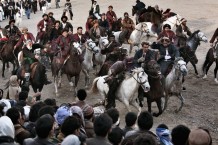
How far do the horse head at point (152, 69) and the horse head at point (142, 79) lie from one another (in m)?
0.33

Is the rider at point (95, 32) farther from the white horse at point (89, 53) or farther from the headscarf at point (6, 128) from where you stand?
the headscarf at point (6, 128)

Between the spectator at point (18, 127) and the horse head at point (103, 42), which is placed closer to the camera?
the spectator at point (18, 127)

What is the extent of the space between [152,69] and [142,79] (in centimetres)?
54

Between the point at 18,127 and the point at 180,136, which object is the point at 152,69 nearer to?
the point at 18,127

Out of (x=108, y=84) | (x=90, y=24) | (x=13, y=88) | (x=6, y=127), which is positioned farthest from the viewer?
(x=90, y=24)

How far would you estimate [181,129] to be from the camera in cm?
582

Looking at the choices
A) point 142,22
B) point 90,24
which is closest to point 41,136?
point 90,24

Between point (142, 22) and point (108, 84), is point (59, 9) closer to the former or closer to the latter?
point (142, 22)

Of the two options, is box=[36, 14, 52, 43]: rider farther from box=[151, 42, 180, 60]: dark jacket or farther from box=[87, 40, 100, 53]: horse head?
box=[151, 42, 180, 60]: dark jacket

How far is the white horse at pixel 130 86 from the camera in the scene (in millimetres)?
11984

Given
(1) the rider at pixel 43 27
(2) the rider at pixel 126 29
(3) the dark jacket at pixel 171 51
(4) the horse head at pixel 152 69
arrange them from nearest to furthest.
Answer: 1. (4) the horse head at pixel 152 69
2. (3) the dark jacket at pixel 171 51
3. (1) the rider at pixel 43 27
4. (2) the rider at pixel 126 29

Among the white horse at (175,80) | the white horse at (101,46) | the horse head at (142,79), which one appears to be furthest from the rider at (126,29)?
the horse head at (142,79)

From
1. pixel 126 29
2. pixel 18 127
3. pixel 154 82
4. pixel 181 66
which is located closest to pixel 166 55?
pixel 181 66

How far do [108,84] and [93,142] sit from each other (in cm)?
655
